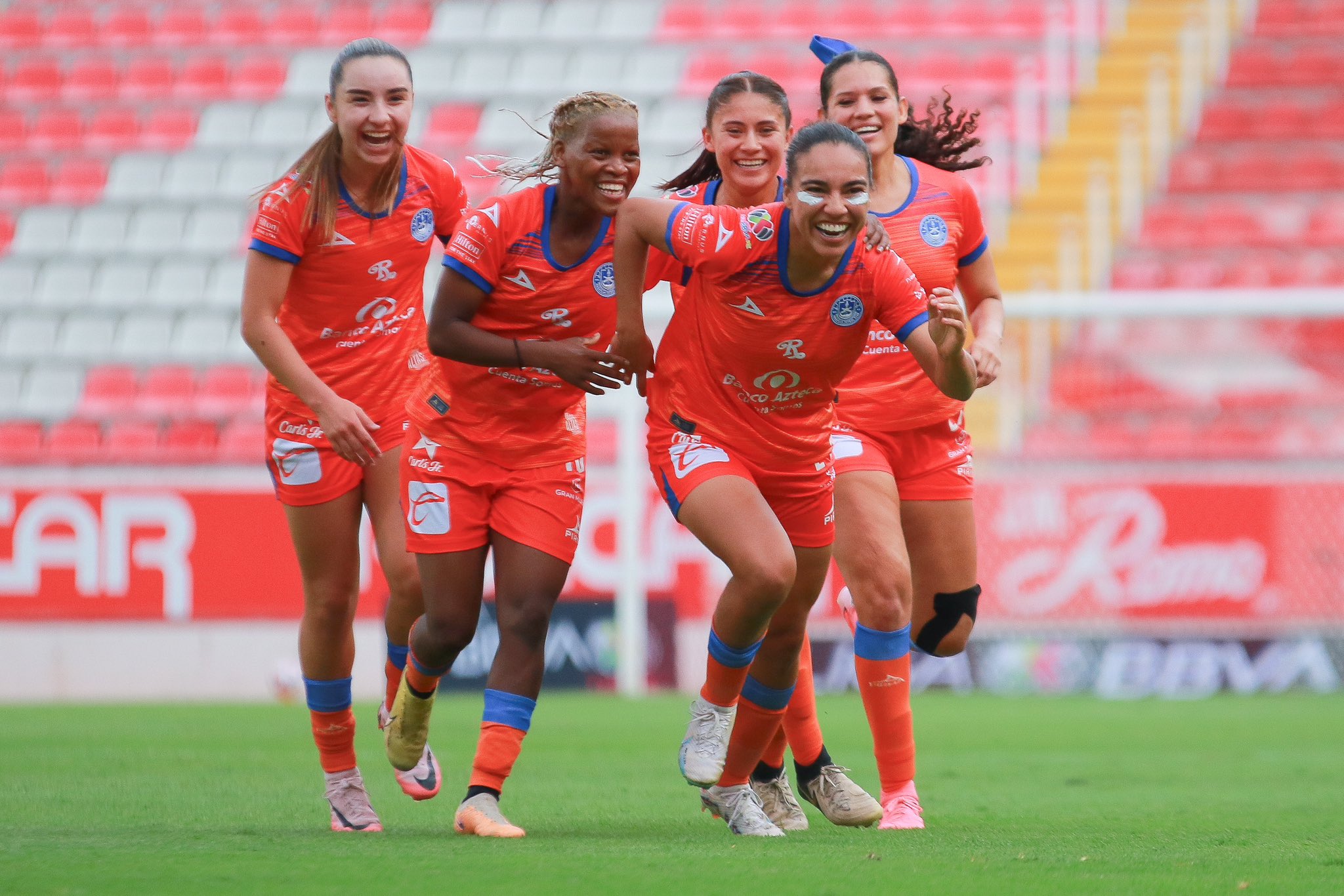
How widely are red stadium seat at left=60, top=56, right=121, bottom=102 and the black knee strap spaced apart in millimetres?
13847

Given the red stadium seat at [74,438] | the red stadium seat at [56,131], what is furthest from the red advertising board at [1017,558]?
the red stadium seat at [56,131]

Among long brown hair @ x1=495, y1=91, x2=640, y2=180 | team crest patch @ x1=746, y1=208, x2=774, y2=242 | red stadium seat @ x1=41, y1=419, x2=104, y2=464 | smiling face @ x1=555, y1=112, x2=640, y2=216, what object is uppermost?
long brown hair @ x1=495, y1=91, x2=640, y2=180

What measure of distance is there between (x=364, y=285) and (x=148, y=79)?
13.3 metres

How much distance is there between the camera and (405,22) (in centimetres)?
1769

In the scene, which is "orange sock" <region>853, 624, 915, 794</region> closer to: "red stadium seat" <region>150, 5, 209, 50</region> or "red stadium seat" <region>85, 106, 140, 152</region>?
"red stadium seat" <region>85, 106, 140, 152</region>

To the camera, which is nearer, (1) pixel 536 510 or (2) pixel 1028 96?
(1) pixel 536 510

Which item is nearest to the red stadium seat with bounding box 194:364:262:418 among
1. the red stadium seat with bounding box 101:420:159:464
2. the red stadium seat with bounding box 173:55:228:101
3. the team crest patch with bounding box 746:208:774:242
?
the red stadium seat with bounding box 101:420:159:464

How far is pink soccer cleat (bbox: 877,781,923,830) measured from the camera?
15.8 ft

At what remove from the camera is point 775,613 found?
4.72m

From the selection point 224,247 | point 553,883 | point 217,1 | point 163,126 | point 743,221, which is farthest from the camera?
point 217,1

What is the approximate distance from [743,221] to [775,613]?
3.49ft

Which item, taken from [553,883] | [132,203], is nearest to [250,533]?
[132,203]

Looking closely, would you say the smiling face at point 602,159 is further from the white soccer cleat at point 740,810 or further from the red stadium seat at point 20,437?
the red stadium seat at point 20,437

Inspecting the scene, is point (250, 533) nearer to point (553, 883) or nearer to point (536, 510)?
point (536, 510)
